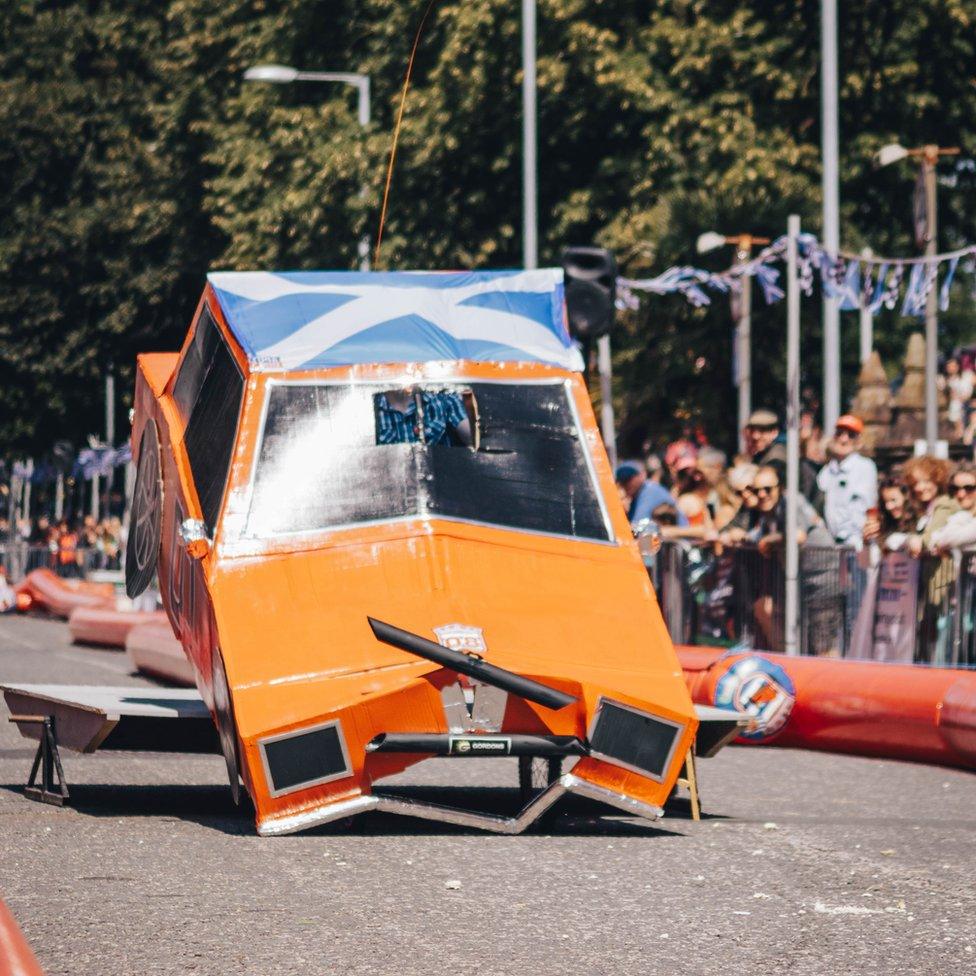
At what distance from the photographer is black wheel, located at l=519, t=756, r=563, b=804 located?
1091 centimetres

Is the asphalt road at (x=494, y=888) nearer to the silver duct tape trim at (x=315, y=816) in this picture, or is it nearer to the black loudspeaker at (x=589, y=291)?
the silver duct tape trim at (x=315, y=816)

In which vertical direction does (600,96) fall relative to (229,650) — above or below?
above

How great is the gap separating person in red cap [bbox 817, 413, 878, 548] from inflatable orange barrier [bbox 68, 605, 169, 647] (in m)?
9.51

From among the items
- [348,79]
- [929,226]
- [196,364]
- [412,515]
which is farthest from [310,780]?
[348,79]

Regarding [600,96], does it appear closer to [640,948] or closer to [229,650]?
[229,650]

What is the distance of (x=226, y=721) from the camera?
986cm

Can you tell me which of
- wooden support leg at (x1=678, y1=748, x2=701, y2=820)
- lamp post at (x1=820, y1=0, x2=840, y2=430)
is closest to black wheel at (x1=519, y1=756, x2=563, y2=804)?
wooden support leg at (x1=678, y1=748, x2=701, y2=820)

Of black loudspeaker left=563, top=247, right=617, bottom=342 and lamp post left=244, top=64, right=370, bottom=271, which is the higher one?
lamp post left=244, top=64, right=370, bottom=271

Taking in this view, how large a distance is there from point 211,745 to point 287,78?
2570cm

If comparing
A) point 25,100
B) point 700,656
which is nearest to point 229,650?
point 700,656

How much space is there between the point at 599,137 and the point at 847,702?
892 inches

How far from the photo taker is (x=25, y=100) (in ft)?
160

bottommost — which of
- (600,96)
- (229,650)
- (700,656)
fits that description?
(700,656)

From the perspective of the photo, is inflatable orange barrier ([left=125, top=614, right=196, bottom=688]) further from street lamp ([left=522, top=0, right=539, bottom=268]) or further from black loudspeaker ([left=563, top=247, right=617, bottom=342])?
street lamp ([left=522, top=0, right=539, bottom=268])
